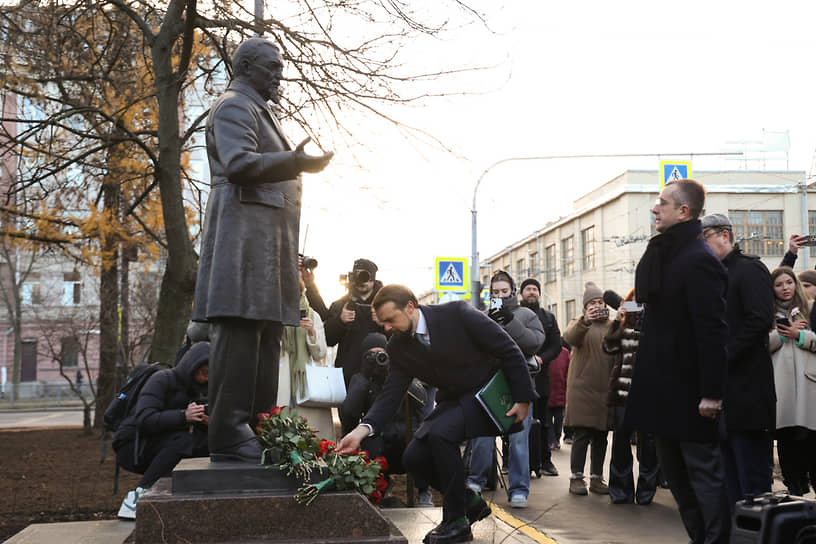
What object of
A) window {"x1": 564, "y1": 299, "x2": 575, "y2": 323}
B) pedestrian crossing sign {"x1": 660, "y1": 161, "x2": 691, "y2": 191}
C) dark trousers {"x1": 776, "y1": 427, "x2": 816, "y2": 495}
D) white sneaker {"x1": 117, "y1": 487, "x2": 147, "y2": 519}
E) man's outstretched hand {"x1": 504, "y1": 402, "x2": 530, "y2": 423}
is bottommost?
white sneaker {"x1": 117, "y1": 487, "x2": 147, "y2": 519}

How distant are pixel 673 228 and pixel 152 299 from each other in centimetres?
2006

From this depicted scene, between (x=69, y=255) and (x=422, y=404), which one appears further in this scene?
(x=69, y=255)

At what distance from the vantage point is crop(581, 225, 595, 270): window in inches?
2275

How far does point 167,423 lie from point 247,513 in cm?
272

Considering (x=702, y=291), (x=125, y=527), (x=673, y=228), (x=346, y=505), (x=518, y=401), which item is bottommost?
(x=125, y=527)

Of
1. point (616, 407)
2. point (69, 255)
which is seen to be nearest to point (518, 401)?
point (616, 407)

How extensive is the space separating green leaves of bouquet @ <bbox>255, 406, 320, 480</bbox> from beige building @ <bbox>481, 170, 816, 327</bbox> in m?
41.8

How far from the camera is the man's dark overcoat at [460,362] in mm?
5598

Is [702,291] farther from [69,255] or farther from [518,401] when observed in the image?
[69,255]

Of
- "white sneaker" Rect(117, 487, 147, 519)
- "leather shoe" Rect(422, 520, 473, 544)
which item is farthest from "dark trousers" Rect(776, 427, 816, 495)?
"white sneaker" Rect(117, 487, 147, 519)

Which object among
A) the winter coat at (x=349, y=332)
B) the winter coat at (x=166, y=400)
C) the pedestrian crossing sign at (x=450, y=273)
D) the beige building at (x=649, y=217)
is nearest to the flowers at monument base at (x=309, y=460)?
the winter coat at (x=166, y=400)

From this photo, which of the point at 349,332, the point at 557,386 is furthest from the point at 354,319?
the point at 557,386

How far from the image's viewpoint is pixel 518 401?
5.55 m

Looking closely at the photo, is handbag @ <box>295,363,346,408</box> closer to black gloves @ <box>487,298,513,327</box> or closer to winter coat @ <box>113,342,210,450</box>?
winter coat @ <box>113,342,210,450</box>
